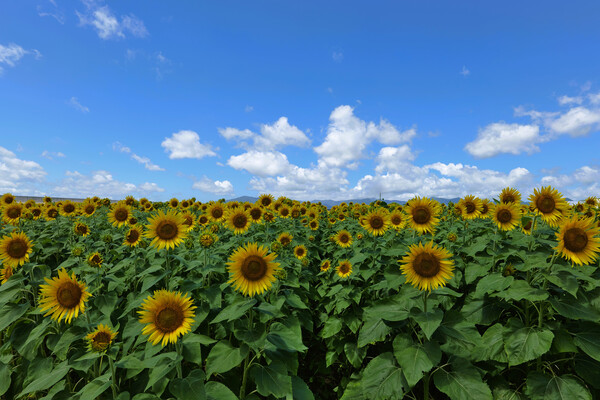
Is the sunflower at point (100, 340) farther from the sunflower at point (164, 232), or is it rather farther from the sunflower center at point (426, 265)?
the sunflower center at point (426, 265)

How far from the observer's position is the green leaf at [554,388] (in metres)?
2.96

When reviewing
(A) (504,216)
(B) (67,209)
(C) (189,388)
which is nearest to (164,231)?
(C) (189,388)

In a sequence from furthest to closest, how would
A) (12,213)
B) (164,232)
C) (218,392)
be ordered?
(12,213) → (164,232) → (218,392)

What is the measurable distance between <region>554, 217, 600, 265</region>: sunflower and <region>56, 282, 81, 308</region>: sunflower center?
5472 millimetres

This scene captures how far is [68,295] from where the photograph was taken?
10.3 ft

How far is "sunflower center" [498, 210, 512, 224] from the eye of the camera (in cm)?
469

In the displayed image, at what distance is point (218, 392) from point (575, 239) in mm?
4202

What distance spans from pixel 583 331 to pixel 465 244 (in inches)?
117

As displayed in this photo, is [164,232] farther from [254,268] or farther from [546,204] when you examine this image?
[546,204]

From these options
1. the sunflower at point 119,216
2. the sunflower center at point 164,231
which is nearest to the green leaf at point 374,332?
the sunflower center at point 164,231

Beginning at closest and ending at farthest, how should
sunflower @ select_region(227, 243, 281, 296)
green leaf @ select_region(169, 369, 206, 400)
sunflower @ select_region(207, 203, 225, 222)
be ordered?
green leaf @ select_region(169, 369, 206, 400) < sunflower @ select_region(227, 243, 281, 296) < sunflower @ select_region(207, 203, 225, 222)

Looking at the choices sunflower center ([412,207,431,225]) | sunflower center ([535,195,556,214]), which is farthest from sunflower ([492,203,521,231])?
sunflower center ([412,207,431,225])

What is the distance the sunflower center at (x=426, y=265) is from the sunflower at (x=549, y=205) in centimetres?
234

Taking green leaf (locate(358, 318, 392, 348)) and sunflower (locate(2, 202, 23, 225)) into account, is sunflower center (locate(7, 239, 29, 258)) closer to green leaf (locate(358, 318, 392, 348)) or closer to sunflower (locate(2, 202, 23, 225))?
sunflower (locate(2, 202, 23, 225))
